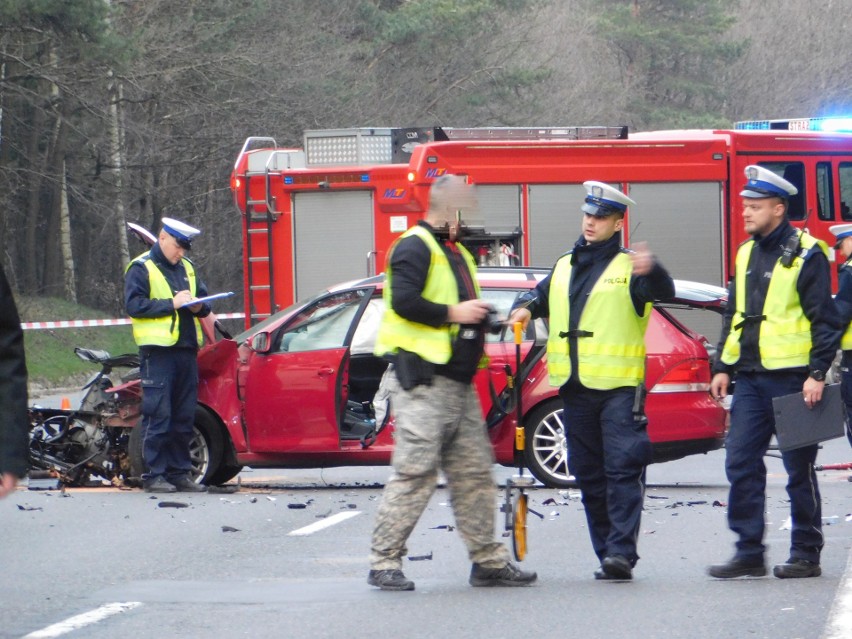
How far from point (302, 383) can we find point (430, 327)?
412cm

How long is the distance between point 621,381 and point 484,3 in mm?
37291

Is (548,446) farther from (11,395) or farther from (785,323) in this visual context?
(11,395)

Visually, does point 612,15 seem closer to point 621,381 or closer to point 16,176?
point 16,176

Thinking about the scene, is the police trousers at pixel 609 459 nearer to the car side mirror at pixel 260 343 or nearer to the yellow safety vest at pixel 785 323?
the yellow safety vest at pixel 785 323

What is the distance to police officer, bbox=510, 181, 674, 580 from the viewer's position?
7.34 metres

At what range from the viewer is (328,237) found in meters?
19.5

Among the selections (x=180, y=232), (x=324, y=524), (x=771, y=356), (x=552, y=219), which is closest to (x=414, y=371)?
(x=771, y=356)

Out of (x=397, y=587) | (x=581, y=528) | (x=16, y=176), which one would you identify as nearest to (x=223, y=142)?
(x=16, y=176)

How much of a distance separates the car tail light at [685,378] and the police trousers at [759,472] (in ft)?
12.5

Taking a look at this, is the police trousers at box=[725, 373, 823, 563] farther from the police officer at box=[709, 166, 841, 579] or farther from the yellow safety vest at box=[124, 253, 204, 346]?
the yellow safety vest at box=[124, 253, 204, 346]

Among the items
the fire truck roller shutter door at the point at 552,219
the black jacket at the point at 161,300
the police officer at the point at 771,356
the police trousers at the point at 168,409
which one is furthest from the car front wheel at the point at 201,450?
the fire truck roller shutter door at the point at 552,219

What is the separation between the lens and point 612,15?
60.6 m

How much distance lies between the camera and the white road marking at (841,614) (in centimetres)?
592

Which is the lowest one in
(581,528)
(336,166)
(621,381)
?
(581,528)
